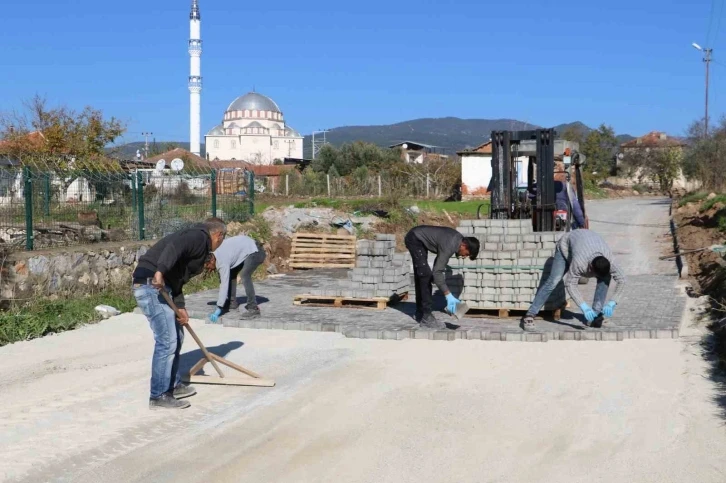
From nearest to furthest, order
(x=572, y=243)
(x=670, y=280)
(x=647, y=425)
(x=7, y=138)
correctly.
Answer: (x=647, y=425), (x=572, y=243), (x=670, y=280), (x=7, y=138)

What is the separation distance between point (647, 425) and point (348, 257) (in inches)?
555

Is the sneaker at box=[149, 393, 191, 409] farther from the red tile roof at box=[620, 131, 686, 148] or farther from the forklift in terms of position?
the red tile roof at box=[620, 131, 686, 148]

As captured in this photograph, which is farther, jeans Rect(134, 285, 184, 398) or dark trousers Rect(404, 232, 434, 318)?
dark trousers Rect(404, 232, 434, 318)

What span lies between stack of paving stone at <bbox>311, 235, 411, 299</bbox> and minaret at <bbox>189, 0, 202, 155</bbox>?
280 feet

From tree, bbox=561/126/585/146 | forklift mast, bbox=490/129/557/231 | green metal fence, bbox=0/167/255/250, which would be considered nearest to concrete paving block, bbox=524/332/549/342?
forklift mast, bbox=490/129/557/231

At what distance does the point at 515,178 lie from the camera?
597 inches

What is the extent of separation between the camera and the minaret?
96.3 m

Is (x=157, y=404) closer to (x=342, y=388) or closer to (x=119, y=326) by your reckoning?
(x=342, y=388)

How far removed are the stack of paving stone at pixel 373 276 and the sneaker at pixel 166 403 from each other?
5928 mm

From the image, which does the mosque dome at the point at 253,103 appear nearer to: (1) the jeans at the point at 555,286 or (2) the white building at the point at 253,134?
(2) the white building at the point at 253,134

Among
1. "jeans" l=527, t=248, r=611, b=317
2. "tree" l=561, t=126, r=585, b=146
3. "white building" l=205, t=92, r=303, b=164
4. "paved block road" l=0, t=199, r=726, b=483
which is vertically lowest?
"paved block road" l=0, t=199, r=726, b=483

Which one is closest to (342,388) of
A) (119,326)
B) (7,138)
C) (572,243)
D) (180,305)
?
(180,305)

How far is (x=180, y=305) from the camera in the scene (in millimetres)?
7520

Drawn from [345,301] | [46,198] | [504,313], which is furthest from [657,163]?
[46,198]
